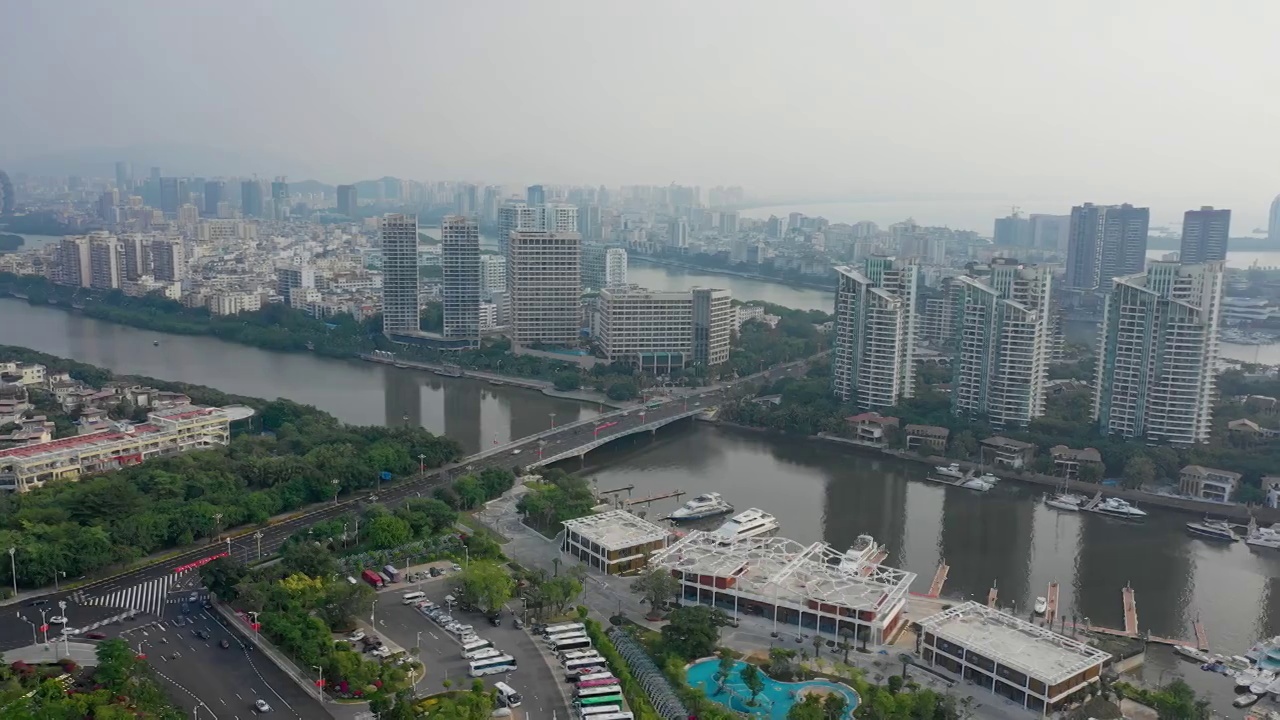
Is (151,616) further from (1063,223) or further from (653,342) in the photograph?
(1063,223)

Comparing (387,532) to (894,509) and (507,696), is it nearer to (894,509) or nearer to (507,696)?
(507,696)

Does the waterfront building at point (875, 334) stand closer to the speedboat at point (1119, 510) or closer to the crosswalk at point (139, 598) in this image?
the speedboat at point (1119, 510)

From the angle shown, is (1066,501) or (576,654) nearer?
(576,654)

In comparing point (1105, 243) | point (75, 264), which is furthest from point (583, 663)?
point (75, 264)

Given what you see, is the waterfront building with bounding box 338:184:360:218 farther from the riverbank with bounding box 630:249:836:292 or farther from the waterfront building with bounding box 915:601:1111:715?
the waterfront building with bounding box 915:601:1111:715

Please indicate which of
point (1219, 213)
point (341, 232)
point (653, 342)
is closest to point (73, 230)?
point (341, 232)

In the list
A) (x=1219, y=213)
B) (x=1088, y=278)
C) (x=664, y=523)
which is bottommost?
(x=664, y=523)
